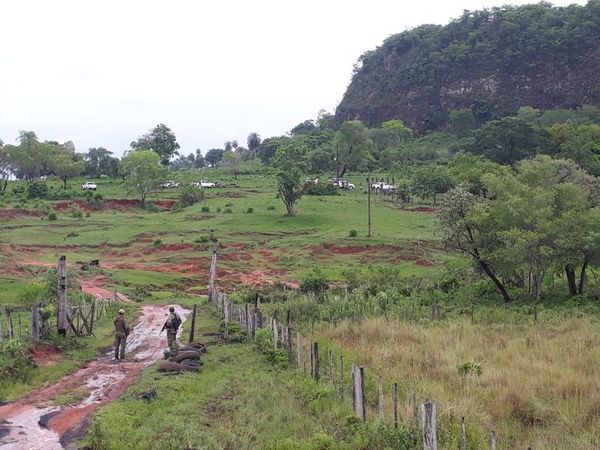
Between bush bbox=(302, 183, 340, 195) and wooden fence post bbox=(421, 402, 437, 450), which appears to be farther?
bush bbox=(302, 183, 340, 195)

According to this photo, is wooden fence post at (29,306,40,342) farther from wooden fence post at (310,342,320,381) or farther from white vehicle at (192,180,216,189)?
white vehicle at (192,180,216,189)

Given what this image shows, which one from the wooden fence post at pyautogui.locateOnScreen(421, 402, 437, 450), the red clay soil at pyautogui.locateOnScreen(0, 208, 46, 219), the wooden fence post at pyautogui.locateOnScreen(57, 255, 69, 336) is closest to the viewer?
the wooden fence post at pyautogui.locateOnScreen(421, 402, 437, 450)

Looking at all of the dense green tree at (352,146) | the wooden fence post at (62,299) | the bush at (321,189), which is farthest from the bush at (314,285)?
the dense green tree at (352,146)

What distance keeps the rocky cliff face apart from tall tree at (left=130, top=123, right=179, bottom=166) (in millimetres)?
72883

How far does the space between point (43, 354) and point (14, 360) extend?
251cm

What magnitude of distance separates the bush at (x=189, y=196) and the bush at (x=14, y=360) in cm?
6983

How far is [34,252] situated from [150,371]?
44541 mm

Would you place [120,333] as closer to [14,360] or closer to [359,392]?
[14,360]

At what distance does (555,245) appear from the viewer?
1259 inches

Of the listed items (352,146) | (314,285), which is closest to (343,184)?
(352,146)

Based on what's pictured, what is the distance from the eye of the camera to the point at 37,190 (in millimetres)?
92812

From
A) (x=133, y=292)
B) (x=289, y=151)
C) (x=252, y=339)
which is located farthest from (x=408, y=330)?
(x=289, y=151)

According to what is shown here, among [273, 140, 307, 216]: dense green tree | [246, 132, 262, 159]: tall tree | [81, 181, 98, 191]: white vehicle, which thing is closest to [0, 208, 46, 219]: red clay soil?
[81, 181, 98, 191]: white vehicle

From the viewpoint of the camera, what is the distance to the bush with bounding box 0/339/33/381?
698 inches
